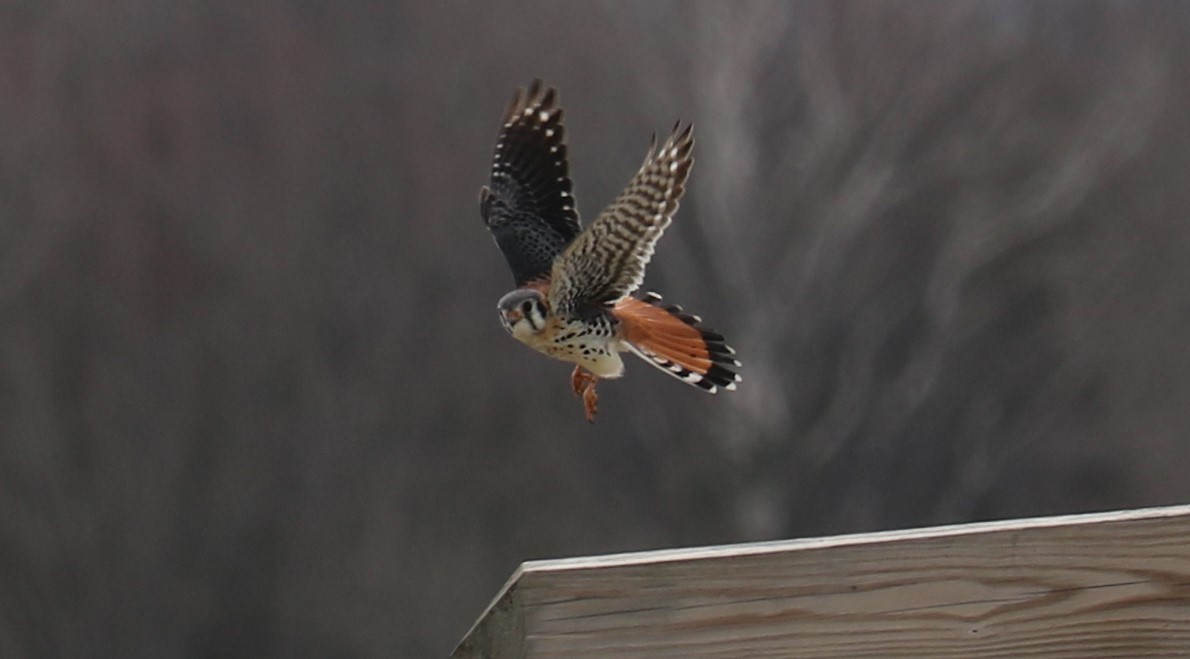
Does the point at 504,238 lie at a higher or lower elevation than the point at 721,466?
lower

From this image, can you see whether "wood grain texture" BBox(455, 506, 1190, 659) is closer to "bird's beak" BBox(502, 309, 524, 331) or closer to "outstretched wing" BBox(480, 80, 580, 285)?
"bird's beak" BBox(502, 309, 524, 331)

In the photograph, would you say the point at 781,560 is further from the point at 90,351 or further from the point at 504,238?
the point at 90,351

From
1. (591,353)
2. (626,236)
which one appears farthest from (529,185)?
(626,236)

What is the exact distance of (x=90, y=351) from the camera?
6.08 metres

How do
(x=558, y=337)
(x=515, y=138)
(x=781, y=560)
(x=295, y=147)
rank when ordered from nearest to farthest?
(x=781, y=560), (x=558, y=337), (x=515, y=138), (x=295, y=147)

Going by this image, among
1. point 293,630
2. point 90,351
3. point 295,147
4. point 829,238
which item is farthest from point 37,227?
point 829,238

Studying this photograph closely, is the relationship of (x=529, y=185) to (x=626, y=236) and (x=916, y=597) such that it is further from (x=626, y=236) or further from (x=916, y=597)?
(x=916, y=597)

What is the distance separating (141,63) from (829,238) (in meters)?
2.72

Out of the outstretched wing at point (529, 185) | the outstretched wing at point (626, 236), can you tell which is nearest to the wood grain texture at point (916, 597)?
the outstretched wing at point (626, 236)

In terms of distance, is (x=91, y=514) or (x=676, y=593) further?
→ (x=91, y=514)

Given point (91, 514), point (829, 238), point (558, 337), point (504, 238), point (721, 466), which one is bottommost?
point (91, 514)

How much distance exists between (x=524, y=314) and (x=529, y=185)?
1.30 feet

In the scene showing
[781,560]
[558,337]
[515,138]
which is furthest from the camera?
[515,138]

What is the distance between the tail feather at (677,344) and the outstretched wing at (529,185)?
16 centimetres
